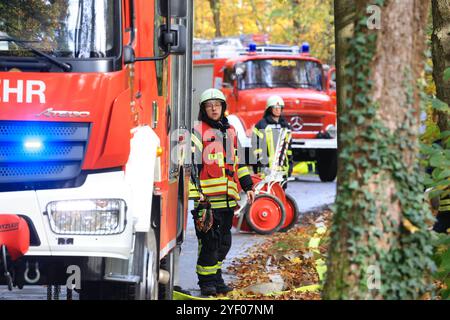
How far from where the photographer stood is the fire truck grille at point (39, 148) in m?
7.07

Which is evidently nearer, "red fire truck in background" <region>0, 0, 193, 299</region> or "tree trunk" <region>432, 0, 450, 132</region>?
"red fire truck in background" <region>0, 0, 193, 299</region>

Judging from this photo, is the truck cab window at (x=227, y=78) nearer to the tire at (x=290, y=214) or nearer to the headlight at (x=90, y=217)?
the tire at (x=290, y=214)

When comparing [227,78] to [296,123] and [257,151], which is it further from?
[257,151]

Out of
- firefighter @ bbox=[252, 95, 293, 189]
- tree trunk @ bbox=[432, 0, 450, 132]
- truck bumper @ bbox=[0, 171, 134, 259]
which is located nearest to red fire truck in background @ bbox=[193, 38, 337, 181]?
firefighter @ bbox=[252, 95, 293, 189]

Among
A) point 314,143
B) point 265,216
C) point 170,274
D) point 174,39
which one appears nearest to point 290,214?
point 265,216

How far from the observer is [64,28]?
7.36 metres

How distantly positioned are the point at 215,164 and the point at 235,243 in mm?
4146

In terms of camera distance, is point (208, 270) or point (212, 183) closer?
point (208, 270)

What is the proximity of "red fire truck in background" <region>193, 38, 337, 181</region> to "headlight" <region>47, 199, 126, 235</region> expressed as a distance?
17.0 m

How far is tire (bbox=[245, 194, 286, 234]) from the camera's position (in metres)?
15.5

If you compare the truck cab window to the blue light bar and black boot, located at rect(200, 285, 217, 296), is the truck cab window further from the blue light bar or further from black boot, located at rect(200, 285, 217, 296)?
the blue light bar

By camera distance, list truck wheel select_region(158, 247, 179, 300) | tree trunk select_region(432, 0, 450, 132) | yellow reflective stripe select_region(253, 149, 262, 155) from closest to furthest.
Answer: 1. truck wheel select_region(158, 247, 179, 300)
2. tree trunk select_region(432, 0, 450, 132)
3. yellow reflective stripe select_region(253, 149, 262, 155)

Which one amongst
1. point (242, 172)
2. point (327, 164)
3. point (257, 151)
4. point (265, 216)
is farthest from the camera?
point (327, 164)
